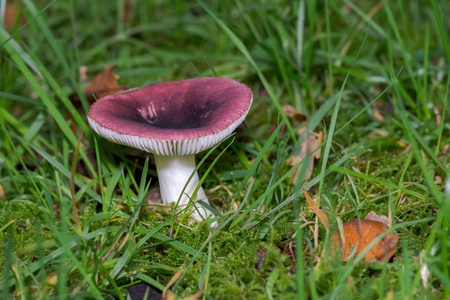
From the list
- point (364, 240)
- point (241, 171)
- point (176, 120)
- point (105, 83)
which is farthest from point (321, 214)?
point (105, 83)

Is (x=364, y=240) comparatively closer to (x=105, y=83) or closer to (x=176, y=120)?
(x=176, y=120)

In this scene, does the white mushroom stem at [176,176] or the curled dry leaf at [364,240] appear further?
the white mushroom stem at [176,176]

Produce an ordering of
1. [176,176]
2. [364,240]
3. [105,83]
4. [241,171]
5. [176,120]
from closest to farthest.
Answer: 1. [364,240]
2. [176,176]
3. [176,120]
4. [241,171]
5. [105,83]

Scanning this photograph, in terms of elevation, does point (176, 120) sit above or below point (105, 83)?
below

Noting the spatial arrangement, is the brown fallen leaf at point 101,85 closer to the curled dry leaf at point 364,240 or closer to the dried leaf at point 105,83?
the dried leaf at point 105,83

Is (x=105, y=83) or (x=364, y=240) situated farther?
(x=105, y=83)

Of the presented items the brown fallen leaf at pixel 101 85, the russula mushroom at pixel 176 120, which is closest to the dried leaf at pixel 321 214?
the russula mushroom at pixel 176 120
